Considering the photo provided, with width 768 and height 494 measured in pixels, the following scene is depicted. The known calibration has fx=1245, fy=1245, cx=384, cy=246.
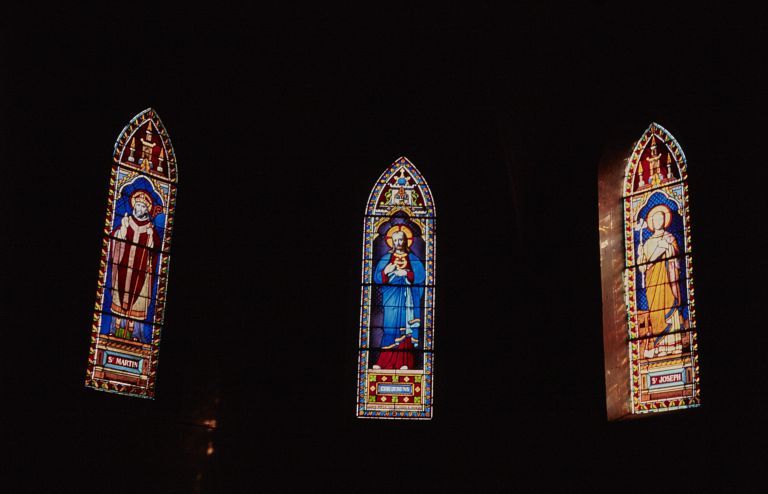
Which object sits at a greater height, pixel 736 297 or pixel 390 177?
pixel 390 177

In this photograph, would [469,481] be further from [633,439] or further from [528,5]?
[528,5]

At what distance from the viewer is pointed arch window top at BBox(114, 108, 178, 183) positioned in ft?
Answer: 38.7

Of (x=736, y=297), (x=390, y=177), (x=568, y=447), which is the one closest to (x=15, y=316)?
(x=390, y=177)

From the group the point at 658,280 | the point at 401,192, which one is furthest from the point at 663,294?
the point at 401,192

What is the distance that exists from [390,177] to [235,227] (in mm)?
1717

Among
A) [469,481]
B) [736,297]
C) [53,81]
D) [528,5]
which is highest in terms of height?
[528,5]

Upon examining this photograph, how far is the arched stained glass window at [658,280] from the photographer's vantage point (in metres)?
11.2

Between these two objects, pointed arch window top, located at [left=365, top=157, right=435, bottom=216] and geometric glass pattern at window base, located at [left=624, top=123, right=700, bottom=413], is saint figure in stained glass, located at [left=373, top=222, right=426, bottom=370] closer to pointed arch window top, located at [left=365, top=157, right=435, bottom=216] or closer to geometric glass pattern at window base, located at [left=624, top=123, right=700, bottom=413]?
pointed arch window top, located at [left=365, top=157, right=435, bottom=216]

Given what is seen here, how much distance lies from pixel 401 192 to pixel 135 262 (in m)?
2.85

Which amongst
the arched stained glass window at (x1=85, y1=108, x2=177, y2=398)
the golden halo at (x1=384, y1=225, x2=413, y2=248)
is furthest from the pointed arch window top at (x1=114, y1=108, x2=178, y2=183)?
the golden halo at (x1=384, y1=225, x2=413, y2=248)

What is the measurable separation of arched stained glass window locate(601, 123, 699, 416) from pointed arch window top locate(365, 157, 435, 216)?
6.40 ft

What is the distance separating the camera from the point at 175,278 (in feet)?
38.9

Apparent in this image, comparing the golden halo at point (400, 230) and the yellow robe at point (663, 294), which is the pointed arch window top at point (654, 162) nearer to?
the yellow robe at point (663, 294)

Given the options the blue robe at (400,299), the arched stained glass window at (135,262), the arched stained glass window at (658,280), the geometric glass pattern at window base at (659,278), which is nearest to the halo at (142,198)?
the arched stained glass window at (135,262)
